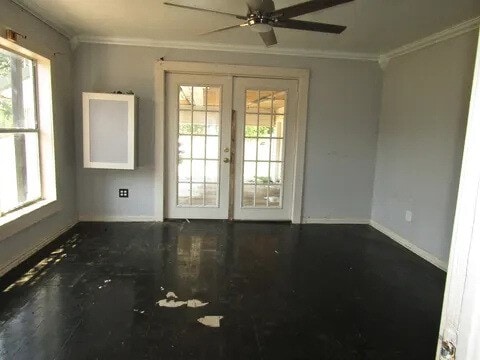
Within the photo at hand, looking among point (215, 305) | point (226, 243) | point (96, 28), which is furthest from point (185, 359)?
point (96, 28)

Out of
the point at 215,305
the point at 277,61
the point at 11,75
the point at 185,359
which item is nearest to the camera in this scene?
the point at 185,359

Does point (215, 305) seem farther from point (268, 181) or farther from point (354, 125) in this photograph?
point (354, 125)

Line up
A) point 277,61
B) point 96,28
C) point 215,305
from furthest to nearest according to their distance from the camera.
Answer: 1. point 277,61
2. point 96,28
3. point 215,305

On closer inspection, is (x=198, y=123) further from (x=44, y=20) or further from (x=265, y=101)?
(x=44, y=20)

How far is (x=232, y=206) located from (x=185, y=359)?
9.40 ft

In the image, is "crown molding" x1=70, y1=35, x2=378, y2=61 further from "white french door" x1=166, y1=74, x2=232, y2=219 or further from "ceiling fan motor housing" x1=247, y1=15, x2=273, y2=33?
"ceiling fan motor housing" x1=247, y1=15, x2=273, y2=33

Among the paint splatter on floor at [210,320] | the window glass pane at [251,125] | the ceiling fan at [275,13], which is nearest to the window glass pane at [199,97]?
the window glass pane at [251,125]

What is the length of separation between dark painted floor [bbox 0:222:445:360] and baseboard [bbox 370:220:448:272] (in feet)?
0.30

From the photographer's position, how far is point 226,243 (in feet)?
12.4

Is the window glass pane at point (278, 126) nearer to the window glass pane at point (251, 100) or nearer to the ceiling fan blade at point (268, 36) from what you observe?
the window glass pane at point (251, 100)

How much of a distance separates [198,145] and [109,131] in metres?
1.13

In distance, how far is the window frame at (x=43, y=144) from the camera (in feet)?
10.4

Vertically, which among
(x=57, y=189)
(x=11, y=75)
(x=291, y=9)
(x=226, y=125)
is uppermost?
(x=291, y=9)

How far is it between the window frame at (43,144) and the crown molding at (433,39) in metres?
4.01
